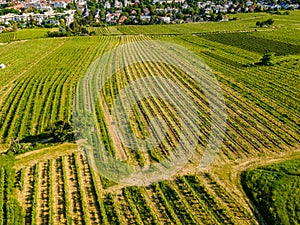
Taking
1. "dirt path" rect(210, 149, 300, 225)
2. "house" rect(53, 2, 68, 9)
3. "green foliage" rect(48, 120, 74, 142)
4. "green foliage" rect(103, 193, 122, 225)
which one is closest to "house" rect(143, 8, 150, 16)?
"house" rect(53, 2, 68, 9)

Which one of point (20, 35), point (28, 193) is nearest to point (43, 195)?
point (28, 193)

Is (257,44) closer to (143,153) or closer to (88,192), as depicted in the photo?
(143,153)

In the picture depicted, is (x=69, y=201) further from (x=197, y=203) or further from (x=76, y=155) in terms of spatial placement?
(x=197, y=203)

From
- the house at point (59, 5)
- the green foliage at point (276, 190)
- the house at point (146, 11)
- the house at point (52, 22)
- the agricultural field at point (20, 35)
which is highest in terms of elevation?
the house at point (59, 5)

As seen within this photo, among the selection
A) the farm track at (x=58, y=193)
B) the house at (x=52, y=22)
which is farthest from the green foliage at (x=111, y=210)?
the house at (x=52, y=22)

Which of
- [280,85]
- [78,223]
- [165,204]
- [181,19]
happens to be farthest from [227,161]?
[181,19]

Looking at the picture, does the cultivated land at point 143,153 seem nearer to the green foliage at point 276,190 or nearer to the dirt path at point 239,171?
the dirt path at point 239,171
